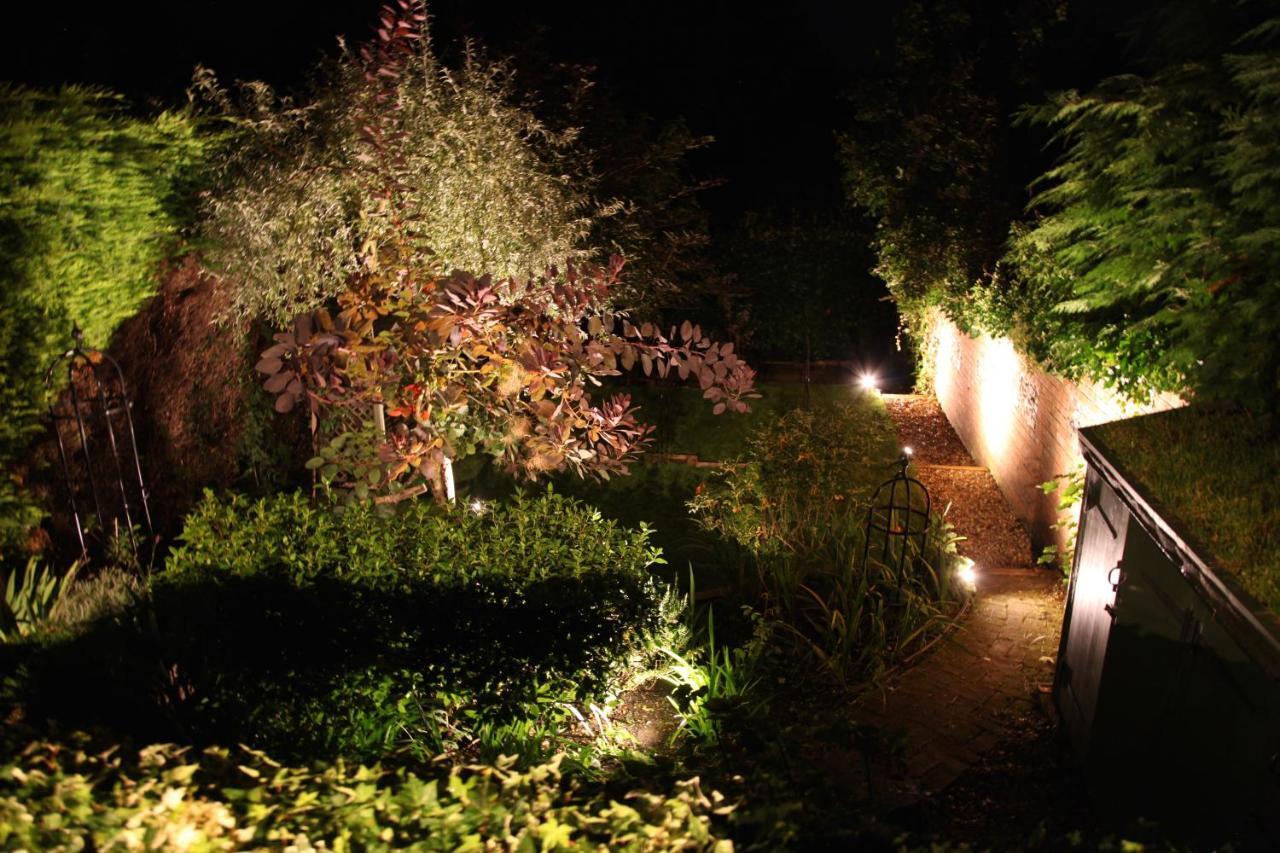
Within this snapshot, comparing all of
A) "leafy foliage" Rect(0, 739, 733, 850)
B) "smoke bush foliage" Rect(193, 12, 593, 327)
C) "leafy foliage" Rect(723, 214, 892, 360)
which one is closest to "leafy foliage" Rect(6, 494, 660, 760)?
"leafy foliage" Rect(0, 739, 733, 850)

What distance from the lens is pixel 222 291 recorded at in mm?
6059

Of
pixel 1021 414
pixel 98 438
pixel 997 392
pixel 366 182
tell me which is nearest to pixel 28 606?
pixel 98 438

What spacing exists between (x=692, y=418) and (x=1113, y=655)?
816 centimetres

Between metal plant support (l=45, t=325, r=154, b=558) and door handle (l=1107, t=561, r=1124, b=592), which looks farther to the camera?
metal plant support (l=45, t=325, r=154, b=558)

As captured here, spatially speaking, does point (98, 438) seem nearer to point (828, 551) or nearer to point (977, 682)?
point (828, 551)

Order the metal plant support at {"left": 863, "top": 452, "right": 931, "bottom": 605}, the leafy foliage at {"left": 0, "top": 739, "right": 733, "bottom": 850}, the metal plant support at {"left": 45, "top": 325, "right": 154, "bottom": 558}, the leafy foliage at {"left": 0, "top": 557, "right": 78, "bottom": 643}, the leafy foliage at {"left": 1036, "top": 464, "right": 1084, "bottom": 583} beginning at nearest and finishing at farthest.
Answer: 1. the leafy foliage at {"left": 0, "top": 739, "right": 733, "bottom": 850}
2. the leafy foliage at {"left": 0, "top": 557, "right": 78, "bottom": 643}
3. the metal plant support at {"left": 45, "top": 325, "right": 154, "bottom": 558}
4. the metal plant support at {"left": 863, "top": 452, "right": 931, "bottom": 605}
5. the leafy foliage at {"left": 1036, "top": 464, "right": 1084, "bottom": 583}

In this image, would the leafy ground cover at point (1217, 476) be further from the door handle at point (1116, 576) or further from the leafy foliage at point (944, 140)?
the leafy foliage at point (944, 140)

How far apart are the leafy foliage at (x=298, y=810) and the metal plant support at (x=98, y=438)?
315 centimetres

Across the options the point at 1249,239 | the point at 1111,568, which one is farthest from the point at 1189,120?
the point at 1111,568

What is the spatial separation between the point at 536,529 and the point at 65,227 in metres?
3.64

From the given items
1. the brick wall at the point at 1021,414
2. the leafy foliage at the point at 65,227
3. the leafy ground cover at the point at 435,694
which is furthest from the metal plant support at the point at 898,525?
the leafy foliage at the point at 65,227

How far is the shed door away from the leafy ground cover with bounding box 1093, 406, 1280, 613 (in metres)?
0.26

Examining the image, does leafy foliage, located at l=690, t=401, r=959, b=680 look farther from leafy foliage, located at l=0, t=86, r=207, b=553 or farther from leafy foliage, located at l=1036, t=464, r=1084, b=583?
leafy foliage, located at l=0, t=86, r=207, b=553

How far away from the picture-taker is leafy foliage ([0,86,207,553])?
494 centimetres
